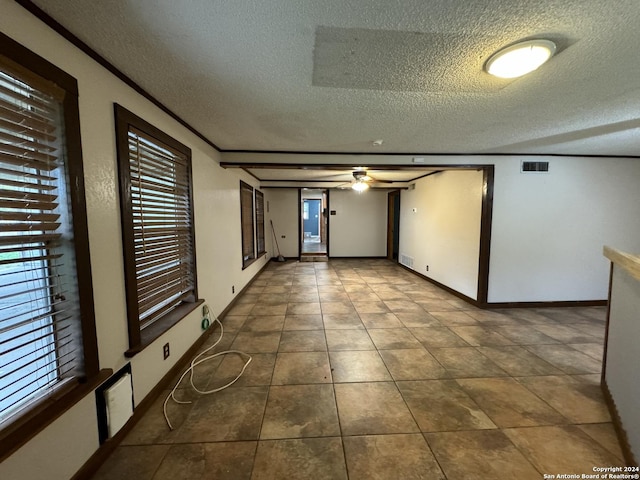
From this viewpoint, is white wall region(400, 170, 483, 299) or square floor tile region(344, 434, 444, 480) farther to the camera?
white wall region(400, 170, 483, 299)

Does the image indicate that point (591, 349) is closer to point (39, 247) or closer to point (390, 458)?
point (390, 458)

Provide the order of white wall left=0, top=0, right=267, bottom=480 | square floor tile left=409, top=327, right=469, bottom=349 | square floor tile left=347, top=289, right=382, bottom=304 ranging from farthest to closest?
square floor tile left=347, top=289, right=382, bottom=304 < square floor tile left=409, top=327, right=469, bottom=349 < white wall left=0, top=0, right=267, bottom=480

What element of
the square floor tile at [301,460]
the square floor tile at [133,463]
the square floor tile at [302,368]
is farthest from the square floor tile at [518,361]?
the square floor tile at [133,463]

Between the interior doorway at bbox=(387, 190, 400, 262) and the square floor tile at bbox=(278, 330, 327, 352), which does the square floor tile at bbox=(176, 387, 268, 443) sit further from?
the interior doorway at bbox=(387, 190, 400, 262)

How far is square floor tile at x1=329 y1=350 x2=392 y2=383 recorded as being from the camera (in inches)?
85.3

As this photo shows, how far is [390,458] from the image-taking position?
4.73ft

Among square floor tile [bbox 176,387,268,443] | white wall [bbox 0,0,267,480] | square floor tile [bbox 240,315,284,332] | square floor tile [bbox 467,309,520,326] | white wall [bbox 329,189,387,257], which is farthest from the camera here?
white wall [bbox 329,189,387,257]

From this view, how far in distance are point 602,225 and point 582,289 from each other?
1015 mm

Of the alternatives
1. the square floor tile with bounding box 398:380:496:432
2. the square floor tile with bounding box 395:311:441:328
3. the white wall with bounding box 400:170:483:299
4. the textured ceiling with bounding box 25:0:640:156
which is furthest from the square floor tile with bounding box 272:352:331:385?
the white wall with bounding box 400:170:483:299

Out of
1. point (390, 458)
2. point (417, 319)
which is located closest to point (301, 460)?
point (390, 458)

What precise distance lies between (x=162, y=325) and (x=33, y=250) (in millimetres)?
1159

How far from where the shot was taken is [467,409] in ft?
5.96

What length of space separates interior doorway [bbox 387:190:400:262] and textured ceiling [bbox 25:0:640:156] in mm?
5117

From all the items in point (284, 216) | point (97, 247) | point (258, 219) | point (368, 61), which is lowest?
point (97, 247)
